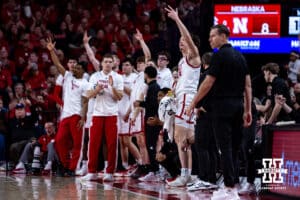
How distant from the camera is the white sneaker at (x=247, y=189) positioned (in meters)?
11.1

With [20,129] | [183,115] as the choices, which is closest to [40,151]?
[20,129]

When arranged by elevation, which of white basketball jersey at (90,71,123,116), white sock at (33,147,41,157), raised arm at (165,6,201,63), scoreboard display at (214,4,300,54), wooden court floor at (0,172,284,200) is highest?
scoreboard display at (214,4,300,54)

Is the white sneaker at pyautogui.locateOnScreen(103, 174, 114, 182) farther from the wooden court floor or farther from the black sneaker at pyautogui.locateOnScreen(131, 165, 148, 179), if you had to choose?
the black sneaker at pyautogui.locateOnScreen(131, 165, 148, 179)

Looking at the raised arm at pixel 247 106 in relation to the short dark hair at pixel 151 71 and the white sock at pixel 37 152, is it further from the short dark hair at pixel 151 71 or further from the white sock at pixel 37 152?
the white sock at pixel 37 152

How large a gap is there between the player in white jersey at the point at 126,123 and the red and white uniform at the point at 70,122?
30.5 inches

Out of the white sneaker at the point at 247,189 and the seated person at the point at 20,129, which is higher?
the seated person at the point at 20,129

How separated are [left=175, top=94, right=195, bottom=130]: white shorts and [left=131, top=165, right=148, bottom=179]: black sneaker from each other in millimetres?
2133

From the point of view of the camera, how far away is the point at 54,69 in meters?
19.8

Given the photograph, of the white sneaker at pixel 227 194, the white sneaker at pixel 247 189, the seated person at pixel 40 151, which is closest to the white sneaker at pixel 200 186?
the white sneaker at pixel 247 189

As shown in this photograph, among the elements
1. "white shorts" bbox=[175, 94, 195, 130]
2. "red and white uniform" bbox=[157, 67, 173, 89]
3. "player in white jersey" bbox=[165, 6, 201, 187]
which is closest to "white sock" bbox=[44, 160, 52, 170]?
"red and white uniform" bbox=[157, 67, 173, 89]

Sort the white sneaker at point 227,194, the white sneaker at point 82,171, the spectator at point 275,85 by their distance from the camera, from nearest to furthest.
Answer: the white sneaker at point 227,194 → the spectator at point 275,85 → the white sneaker at point 82,171

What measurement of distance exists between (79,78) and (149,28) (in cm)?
944

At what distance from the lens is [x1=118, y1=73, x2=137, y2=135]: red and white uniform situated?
1457 centimetres

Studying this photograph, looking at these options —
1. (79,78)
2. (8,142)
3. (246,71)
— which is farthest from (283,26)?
(246,71)
